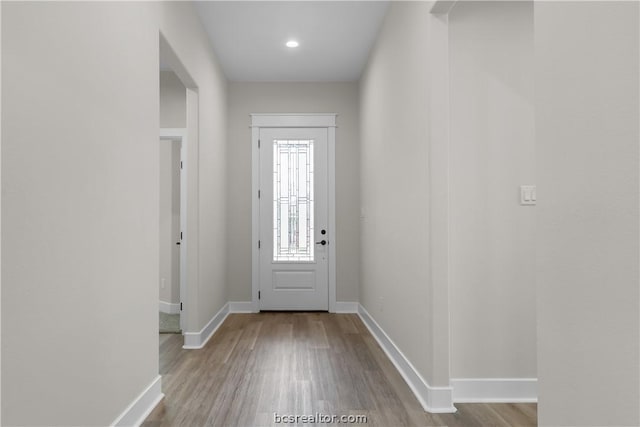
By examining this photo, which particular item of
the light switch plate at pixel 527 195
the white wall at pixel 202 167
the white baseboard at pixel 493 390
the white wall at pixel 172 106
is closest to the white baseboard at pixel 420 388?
the white baseboard at pixel 493 390

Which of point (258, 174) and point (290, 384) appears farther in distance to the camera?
point (258, 174)

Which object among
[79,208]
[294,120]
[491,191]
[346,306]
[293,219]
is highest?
[294,120]

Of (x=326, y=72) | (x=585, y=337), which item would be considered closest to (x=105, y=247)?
(x=585, y=337)

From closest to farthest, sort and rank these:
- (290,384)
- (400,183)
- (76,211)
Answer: (76,211)
(290,384)
(400,183)

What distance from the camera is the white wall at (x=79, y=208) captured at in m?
1.30

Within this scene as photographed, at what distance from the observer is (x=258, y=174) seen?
5.28 metres

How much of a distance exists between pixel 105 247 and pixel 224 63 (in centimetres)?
344

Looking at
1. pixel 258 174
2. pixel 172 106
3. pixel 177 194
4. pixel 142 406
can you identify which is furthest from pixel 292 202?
pixel 142 406

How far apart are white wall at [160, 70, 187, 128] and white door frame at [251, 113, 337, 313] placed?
949 millimetres

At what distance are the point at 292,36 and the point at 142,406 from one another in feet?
11.4

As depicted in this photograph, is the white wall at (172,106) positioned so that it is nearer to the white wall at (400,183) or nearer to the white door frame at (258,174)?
the white door frame at (258,174)

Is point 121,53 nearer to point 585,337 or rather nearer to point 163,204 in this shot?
point 585,337

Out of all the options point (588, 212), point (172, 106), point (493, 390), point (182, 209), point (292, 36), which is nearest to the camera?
point (588, 212)

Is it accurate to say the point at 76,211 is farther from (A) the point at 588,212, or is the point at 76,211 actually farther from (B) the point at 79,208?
(A) the point at 588,212
